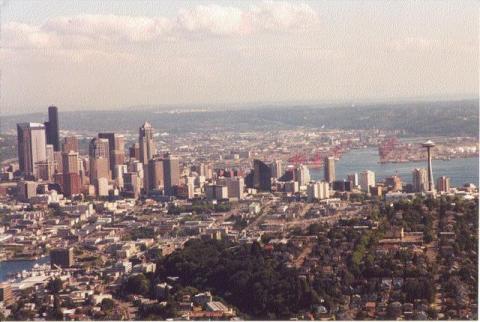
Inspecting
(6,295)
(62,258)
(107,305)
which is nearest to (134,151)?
(62,258)

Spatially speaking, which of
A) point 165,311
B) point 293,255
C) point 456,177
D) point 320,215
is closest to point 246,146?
point 456,177

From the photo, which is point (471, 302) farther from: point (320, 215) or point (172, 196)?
point (172, 196)

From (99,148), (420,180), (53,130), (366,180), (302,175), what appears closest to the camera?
(420,180)

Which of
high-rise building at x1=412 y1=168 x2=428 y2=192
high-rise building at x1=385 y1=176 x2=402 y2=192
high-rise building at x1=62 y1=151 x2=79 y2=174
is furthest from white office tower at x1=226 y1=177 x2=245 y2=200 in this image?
high-rise building at x1=62 y1=151 x2=79 y2=174

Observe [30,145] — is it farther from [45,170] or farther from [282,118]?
[282,118]

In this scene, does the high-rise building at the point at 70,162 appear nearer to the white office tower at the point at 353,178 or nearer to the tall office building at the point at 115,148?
the tall office building at the point at 115,148

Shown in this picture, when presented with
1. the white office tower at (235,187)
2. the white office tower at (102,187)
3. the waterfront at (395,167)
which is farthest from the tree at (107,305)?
the white office tower at (102,187)

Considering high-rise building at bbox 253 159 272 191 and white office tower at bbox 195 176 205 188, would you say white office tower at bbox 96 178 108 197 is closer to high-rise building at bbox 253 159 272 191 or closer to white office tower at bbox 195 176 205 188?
white office tower at bbox 195 176 205 188
